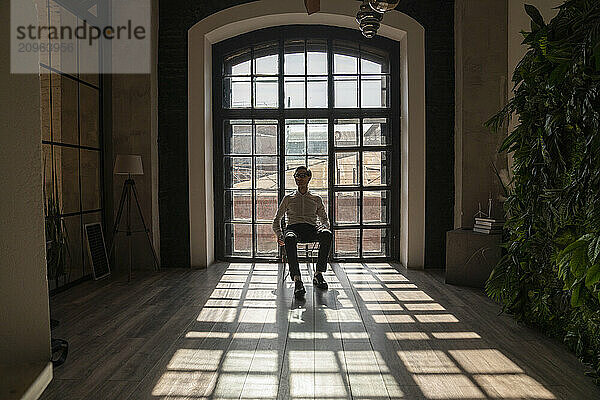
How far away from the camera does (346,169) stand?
28.0ft

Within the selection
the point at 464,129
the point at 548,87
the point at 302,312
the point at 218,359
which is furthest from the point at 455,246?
the point at 218,359

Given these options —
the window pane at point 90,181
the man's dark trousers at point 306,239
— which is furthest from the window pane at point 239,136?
the man's dark trousers at point 306,239

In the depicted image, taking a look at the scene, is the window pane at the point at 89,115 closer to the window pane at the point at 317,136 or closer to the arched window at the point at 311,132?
the arched window at the point at 311,132

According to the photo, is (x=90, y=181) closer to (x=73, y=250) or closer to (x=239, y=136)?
(x=73, y=250)

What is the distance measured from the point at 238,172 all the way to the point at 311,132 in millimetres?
1178

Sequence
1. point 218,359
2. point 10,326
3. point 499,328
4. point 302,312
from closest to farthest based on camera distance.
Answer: point 10,326
point 218,359
point 499,328
point 302,312

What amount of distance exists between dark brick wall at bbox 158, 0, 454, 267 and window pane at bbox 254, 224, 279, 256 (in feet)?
3.40

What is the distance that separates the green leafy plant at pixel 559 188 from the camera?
3.49m

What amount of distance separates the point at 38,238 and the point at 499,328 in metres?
4.20

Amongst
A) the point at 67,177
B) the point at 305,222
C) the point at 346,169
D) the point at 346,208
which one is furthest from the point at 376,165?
the point at 67,177

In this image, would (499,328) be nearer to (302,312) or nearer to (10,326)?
(302,312)

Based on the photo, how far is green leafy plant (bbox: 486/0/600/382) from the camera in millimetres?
3490

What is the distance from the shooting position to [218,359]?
13.5 feet

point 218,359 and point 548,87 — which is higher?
point 548,87
